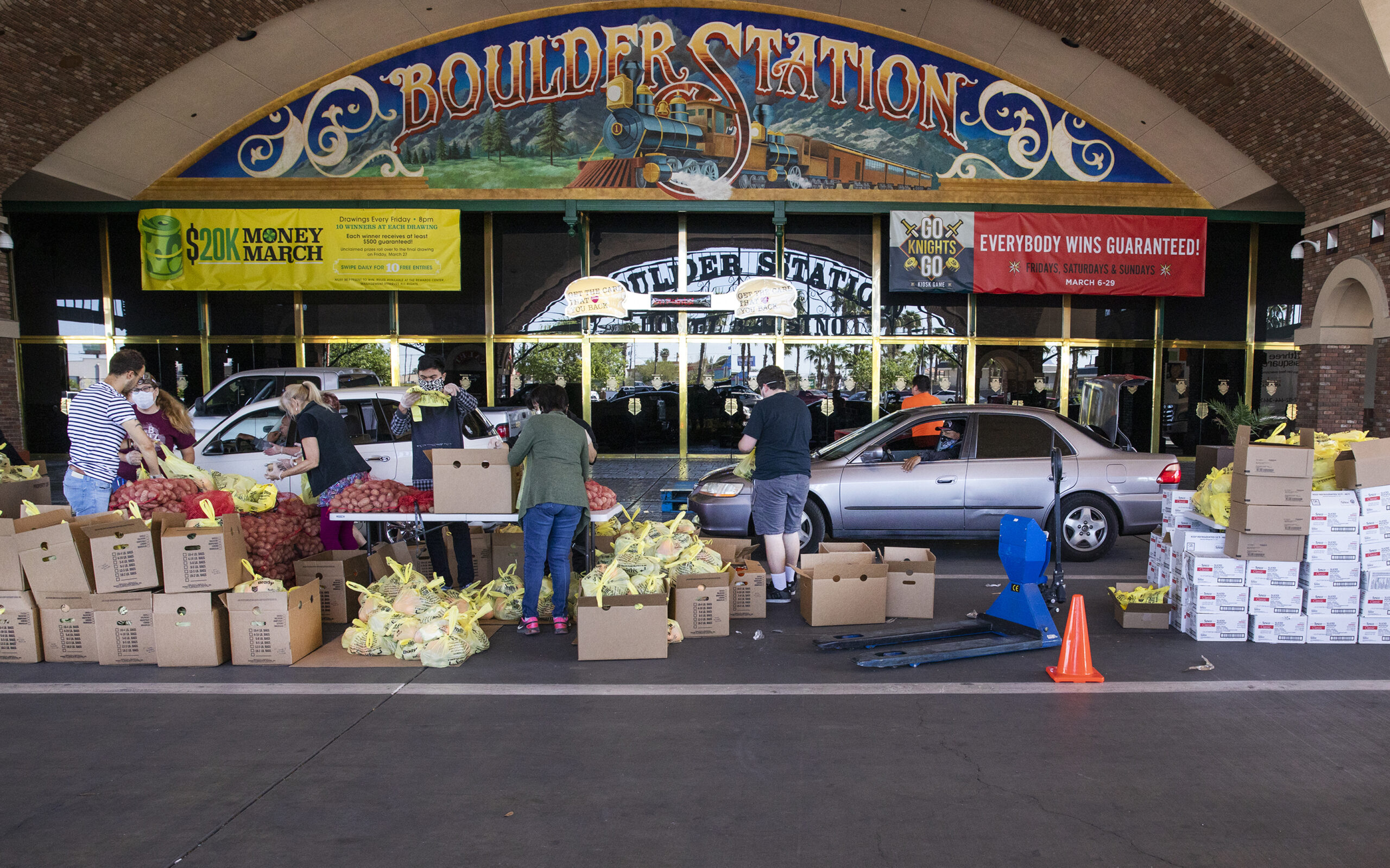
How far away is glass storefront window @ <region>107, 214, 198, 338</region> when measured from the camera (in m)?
15.3

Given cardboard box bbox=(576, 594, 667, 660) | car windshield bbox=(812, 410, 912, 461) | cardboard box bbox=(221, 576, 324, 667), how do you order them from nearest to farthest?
cardboard box bbox=(221, 576, 324, 667) < cardboard box bbox=(576, 594, 667, 660) < car windshield bbox=(812, 410, 912, 461)

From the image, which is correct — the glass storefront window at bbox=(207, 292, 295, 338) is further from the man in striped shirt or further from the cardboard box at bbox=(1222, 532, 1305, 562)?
the cardboard box at bbox=(1222, 532, 1305, 562)

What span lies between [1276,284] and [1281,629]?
12.3 meters

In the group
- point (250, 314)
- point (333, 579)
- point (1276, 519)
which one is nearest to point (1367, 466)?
point (1276, 519)

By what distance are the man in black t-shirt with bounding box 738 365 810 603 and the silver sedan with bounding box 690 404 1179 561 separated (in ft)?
4.65

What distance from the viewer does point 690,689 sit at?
5.16 metres

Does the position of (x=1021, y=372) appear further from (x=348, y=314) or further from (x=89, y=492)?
(x=89, y=492)

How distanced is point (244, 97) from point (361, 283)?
3535mm

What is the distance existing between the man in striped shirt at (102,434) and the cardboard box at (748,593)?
4.57m

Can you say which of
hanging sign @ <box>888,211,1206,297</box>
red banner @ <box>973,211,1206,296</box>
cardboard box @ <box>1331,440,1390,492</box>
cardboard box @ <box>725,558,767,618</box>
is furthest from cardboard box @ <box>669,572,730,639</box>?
red banner @ <box>973,211,1206,296</box>

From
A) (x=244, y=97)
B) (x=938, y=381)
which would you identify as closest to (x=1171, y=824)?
(x=938, y=381)

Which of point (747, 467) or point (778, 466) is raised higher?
point (778, 466)

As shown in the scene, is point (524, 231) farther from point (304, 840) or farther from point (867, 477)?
point (304, 840)

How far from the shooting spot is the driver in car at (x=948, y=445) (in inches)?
344
